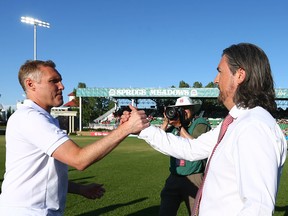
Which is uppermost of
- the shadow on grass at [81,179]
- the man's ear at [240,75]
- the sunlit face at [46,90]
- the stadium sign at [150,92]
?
the man's ear at [240,75]

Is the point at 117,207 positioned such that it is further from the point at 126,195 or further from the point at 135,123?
the point at 135,123

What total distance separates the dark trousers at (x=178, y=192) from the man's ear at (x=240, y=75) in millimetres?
3314

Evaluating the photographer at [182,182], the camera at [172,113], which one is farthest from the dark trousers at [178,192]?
the camera at [172,113]

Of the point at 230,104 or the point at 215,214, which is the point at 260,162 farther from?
the point at 230,104

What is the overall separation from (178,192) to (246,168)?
3.75 m

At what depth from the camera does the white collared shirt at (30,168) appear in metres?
2.47

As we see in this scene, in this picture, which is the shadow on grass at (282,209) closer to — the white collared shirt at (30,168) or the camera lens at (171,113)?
the camera lens at (171,113)

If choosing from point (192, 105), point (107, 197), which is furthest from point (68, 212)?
point (192, 105)

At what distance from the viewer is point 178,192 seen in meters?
5.47

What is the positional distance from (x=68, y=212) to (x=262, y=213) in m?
6.11

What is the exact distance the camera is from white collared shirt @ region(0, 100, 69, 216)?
2.47 m

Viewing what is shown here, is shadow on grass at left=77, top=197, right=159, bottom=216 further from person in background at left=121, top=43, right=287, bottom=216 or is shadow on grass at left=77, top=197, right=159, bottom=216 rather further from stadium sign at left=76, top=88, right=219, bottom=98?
stadium sign at left=76, top=88, right=219, bottom=98

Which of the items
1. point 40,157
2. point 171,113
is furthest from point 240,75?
point 171,113

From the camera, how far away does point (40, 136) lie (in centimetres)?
243
